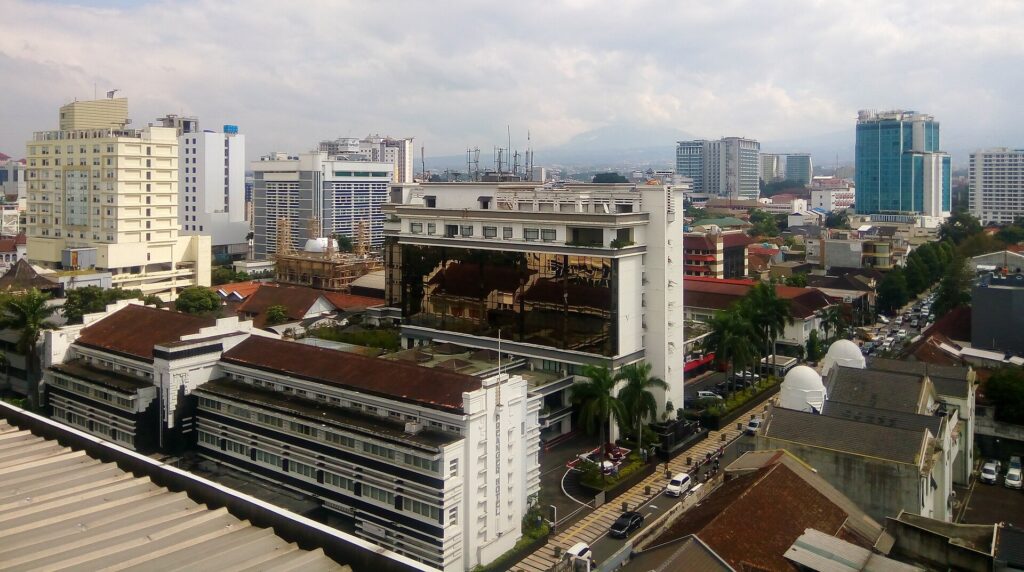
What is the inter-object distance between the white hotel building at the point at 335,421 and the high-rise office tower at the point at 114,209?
2736 centimetres

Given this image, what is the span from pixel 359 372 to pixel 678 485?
37.9 feet

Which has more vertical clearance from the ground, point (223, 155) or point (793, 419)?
point (223, 155)

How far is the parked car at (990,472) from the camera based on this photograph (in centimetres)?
2770

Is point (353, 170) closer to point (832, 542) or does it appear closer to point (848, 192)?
point (832, 542)

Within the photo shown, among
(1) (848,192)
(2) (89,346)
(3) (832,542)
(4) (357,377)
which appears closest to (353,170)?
(2) (89,346)

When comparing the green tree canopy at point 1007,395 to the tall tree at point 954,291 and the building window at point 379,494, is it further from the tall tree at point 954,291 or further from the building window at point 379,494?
the building window at point 379,494

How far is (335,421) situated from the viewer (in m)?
22.3

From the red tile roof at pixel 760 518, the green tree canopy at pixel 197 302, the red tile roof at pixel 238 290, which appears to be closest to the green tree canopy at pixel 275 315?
the green tree canopy at pixel 197 302

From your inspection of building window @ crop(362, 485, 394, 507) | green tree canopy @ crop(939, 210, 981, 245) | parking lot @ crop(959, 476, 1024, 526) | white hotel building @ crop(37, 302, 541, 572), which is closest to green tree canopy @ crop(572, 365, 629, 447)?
white hotel building @ crop(37, 302, 541, 572)

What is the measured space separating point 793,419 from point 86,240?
174ft

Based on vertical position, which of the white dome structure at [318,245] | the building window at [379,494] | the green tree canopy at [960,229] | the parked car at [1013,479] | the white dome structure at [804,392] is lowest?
the parked car at [1013,479]

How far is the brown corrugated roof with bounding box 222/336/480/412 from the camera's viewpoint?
2180cm

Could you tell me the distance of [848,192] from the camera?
553 feet

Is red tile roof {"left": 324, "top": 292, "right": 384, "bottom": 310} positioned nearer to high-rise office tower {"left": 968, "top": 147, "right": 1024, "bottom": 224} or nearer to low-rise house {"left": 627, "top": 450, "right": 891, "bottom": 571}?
low-rise house {"left": 627, "top": 450, "right": 891, "bottom": 571}
